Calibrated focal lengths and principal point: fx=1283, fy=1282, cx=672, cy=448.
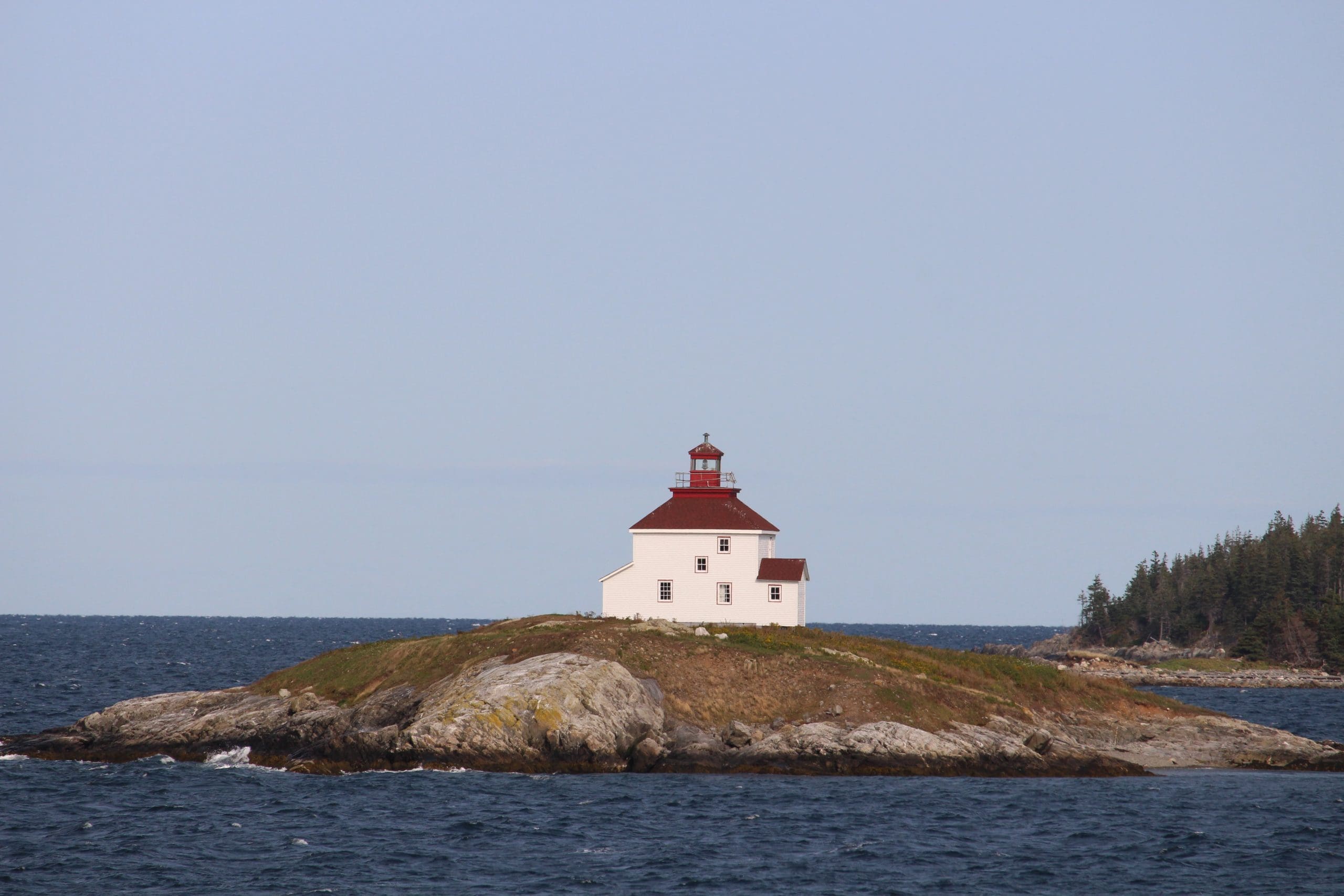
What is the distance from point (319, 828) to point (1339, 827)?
29.7m

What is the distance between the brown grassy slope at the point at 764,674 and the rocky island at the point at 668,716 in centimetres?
10

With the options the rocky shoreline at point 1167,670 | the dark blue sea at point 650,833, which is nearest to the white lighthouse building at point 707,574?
the dark blue sea at point 650,833

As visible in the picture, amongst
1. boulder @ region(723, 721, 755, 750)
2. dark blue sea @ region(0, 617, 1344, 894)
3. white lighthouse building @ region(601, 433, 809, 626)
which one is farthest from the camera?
white lighthouse building @ region(601, 433, 809, 626)

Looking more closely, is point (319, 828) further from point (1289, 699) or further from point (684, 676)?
point (1289, 699)

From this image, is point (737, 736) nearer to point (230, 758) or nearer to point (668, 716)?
point (668, 716)

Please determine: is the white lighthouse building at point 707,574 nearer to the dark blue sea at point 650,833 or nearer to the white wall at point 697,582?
the white wall at point 697,582

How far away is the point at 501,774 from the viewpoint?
44312mm

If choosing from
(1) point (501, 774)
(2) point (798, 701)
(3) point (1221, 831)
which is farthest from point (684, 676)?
(3) point (1221, 831)

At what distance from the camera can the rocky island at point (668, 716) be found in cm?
4538

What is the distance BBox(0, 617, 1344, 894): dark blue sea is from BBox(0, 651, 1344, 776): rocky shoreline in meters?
1.16

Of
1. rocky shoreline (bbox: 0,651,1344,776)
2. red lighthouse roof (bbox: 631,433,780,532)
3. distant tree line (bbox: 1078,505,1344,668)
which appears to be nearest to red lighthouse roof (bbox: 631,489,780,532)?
red lighthouse roof (bbox: 631,433,780,532)

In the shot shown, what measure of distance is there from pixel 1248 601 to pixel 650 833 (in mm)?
106344

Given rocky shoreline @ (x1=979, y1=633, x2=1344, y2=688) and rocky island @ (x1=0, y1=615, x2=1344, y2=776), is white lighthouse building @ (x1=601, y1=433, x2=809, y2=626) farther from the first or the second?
rocky shoreline @ (x1=979, y1=633, x2=1344, y2=688)

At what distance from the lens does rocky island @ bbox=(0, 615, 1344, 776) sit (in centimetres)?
4538
